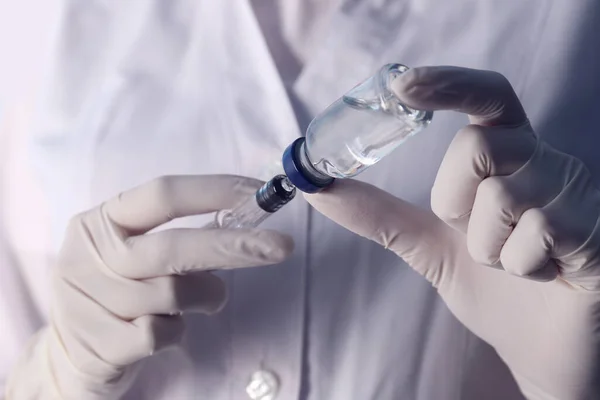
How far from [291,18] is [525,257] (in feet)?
1.20

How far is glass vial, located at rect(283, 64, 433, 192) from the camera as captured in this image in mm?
460

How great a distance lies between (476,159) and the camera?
48 centimetres

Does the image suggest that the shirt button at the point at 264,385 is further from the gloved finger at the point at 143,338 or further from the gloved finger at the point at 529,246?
the gloved finger at the point at 529,246

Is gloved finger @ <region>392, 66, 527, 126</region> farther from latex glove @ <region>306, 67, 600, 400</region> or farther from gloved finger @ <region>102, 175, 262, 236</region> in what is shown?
gloved finger @ <region>102, 175, 262, 236</region>

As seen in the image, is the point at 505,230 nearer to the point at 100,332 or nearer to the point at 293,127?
the point at 293,127

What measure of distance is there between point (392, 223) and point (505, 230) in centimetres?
12

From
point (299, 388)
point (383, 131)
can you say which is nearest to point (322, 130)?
point (383, 131)

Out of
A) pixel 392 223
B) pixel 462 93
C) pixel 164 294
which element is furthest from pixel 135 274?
pixel 462 93

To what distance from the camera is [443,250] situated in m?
0.61

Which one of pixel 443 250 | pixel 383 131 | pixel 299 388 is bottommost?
pixel 299 388

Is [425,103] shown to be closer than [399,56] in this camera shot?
Yes

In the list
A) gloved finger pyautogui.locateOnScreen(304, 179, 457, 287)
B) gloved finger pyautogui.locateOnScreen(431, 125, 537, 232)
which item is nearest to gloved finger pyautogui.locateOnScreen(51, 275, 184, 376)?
gloved finger pyautogui.locateOnScreen(304, 179, 457, 287)

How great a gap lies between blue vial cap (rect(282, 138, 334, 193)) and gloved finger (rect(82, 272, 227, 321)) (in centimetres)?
18

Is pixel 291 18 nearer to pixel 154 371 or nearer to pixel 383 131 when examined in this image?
pixel 383 131
